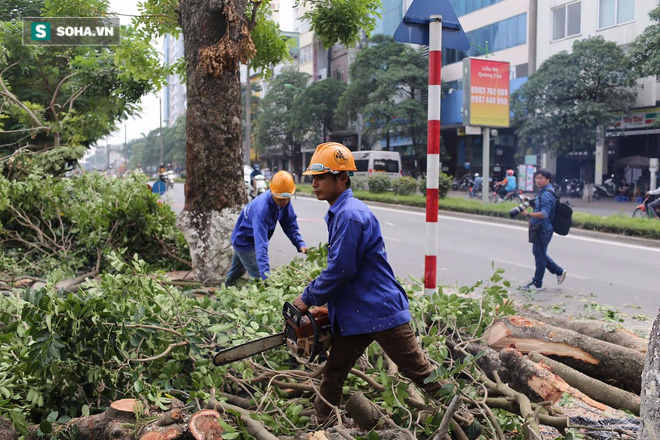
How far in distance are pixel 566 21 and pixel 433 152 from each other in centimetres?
2776

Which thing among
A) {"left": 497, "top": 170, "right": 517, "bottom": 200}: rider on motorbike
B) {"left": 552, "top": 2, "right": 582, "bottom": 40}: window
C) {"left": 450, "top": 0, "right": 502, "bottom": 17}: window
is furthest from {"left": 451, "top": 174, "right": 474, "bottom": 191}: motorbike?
{"left": 450, "top": 0, "right": 502, "bottom": 17}: window

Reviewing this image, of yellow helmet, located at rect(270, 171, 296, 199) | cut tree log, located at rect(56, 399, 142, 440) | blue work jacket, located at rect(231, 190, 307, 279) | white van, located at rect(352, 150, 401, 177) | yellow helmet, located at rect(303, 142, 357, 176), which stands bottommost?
cut tree log, located at rect(56, 399, 142, 440)

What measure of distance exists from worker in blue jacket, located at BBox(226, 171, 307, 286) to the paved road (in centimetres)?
178

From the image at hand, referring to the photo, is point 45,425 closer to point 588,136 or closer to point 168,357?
point 168,357

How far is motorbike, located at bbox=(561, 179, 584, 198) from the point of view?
2873 cm

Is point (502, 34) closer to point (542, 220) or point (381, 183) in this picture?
point (381, 183)

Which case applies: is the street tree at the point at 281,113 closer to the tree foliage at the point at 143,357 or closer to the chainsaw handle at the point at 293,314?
the tree foliage at the point at 143,357

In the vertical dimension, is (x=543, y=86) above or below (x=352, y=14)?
above

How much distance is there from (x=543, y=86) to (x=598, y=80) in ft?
6.96

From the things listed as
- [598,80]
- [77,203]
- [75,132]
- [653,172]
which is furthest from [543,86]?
[77,203]

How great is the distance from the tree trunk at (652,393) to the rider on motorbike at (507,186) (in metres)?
23.1

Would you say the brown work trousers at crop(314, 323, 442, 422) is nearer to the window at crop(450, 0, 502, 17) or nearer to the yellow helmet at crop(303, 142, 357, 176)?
the yellow helmet at crop(303, 142, 357, 176)

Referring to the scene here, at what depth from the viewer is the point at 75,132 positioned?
1144 centimetres

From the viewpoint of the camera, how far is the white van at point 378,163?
104 ft
